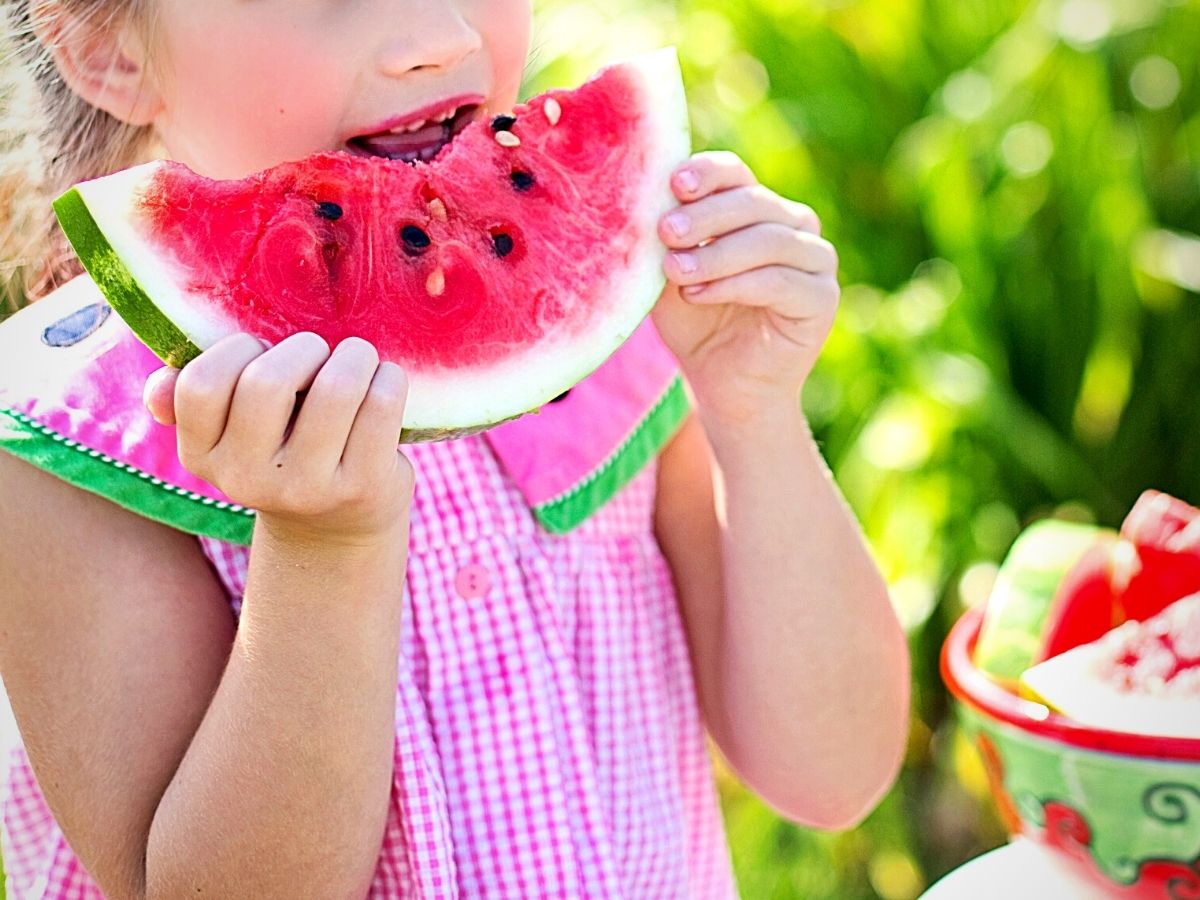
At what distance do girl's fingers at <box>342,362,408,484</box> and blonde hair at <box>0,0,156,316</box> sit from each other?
2.05 feet

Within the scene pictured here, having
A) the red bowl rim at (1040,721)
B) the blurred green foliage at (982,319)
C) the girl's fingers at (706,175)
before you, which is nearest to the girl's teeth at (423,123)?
the girl's fingers at (706,175)

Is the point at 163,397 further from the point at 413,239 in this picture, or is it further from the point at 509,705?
the point at 509,705

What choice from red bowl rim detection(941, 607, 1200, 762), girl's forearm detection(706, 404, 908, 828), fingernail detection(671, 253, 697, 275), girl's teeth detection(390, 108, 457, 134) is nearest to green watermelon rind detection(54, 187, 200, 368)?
girl's teeth detection(390, 108, 457, 134)

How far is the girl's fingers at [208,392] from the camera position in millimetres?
1142

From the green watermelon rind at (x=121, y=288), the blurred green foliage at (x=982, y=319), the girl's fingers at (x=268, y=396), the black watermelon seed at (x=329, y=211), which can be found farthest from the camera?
the blurred green foliage at (x=982, y=319)

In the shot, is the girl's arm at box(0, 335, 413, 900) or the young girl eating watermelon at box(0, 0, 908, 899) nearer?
the girl's arm at box(0, 335, 413, 900)

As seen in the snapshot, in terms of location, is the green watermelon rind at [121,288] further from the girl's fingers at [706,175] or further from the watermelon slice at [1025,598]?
the watermelon slice at [1025,598]

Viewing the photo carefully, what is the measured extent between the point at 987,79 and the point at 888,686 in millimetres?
1991

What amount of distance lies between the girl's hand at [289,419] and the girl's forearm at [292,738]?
0.31 ft

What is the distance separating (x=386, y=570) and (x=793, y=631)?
22.0 inches

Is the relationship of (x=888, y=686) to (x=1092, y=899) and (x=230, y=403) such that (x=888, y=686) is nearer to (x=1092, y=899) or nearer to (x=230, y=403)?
(x=1092, y=899)

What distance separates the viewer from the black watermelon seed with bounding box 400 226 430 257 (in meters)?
1.41

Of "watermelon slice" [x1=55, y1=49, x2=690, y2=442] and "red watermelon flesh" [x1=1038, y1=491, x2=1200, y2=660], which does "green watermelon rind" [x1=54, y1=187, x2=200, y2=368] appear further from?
"red watermelon flesh" [x1=1038, y1=491, x2=1200, y2=660]

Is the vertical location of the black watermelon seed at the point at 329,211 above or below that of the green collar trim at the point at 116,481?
above
